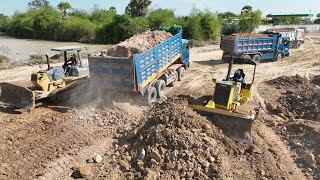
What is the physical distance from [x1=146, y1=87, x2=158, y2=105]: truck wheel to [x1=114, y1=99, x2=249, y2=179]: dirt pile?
2.73 meters

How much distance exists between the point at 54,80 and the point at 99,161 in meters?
5.08

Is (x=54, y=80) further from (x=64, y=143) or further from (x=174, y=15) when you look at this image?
(x=174, y=15)

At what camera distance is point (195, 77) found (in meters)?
16.8

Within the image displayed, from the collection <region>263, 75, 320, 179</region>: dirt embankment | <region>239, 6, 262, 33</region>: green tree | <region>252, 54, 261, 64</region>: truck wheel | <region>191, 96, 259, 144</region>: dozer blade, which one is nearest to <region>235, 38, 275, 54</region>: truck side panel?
<region>252, 54, 261, 64</region>: truck wheel

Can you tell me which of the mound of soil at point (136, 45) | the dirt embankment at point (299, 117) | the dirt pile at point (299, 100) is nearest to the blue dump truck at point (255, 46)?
the dirt embankment at point (299, 117)

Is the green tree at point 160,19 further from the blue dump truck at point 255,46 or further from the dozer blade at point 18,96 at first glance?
the dozer blade at point 18,96

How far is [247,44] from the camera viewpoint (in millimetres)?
19625

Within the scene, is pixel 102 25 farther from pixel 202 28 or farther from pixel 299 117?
pixel 299 117

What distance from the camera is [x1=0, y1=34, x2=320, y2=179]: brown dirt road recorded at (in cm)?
773

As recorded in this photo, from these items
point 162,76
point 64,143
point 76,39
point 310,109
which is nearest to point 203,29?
point 76,39

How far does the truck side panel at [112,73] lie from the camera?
35.4 ft

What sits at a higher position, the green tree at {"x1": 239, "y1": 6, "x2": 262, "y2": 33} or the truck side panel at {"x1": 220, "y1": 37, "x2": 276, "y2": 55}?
the green tree at {"x1": 239, "y1": 6, "x2": 262, "y2": 33}

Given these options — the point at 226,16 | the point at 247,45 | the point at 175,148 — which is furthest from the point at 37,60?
the point at 226,16

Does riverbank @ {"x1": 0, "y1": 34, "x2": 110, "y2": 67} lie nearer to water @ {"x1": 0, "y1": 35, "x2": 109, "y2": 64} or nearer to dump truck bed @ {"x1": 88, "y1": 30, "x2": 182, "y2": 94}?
water @ {"x1": 0, "y1": 35, "x2": 109, "y2": 64}
